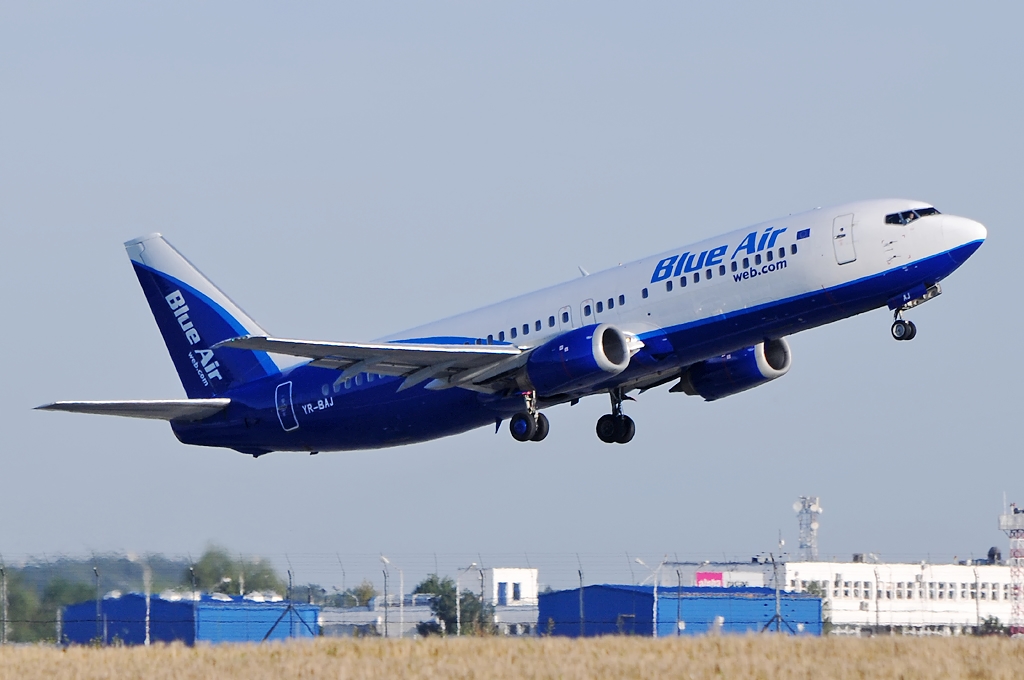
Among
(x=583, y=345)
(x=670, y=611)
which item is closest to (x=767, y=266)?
(x=583, y=345)

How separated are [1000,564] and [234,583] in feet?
145

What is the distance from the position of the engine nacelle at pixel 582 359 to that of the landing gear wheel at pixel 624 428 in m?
5.50

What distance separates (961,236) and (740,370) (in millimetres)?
7779

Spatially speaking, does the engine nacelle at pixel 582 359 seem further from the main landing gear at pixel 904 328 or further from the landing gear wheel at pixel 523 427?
the main landing gear at pixel 904 328

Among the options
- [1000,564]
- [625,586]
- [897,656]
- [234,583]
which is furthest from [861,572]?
[897,656]

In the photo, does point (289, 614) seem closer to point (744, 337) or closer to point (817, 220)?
point (744, 337)

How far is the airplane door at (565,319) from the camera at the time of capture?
37.1 metres

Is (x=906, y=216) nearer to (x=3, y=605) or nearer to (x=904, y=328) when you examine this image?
(x=904, y=328)

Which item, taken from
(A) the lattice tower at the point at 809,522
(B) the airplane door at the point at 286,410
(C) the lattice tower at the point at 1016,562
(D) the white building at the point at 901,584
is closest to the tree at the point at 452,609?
(B) the airplane door at the point at 286,410

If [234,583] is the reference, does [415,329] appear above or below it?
above

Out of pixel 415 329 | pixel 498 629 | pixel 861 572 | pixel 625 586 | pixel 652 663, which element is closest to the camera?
pixel 652 663

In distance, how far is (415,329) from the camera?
134 ft

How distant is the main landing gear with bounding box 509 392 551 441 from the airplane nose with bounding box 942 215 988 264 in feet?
35.1

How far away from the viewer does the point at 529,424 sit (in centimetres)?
3812
